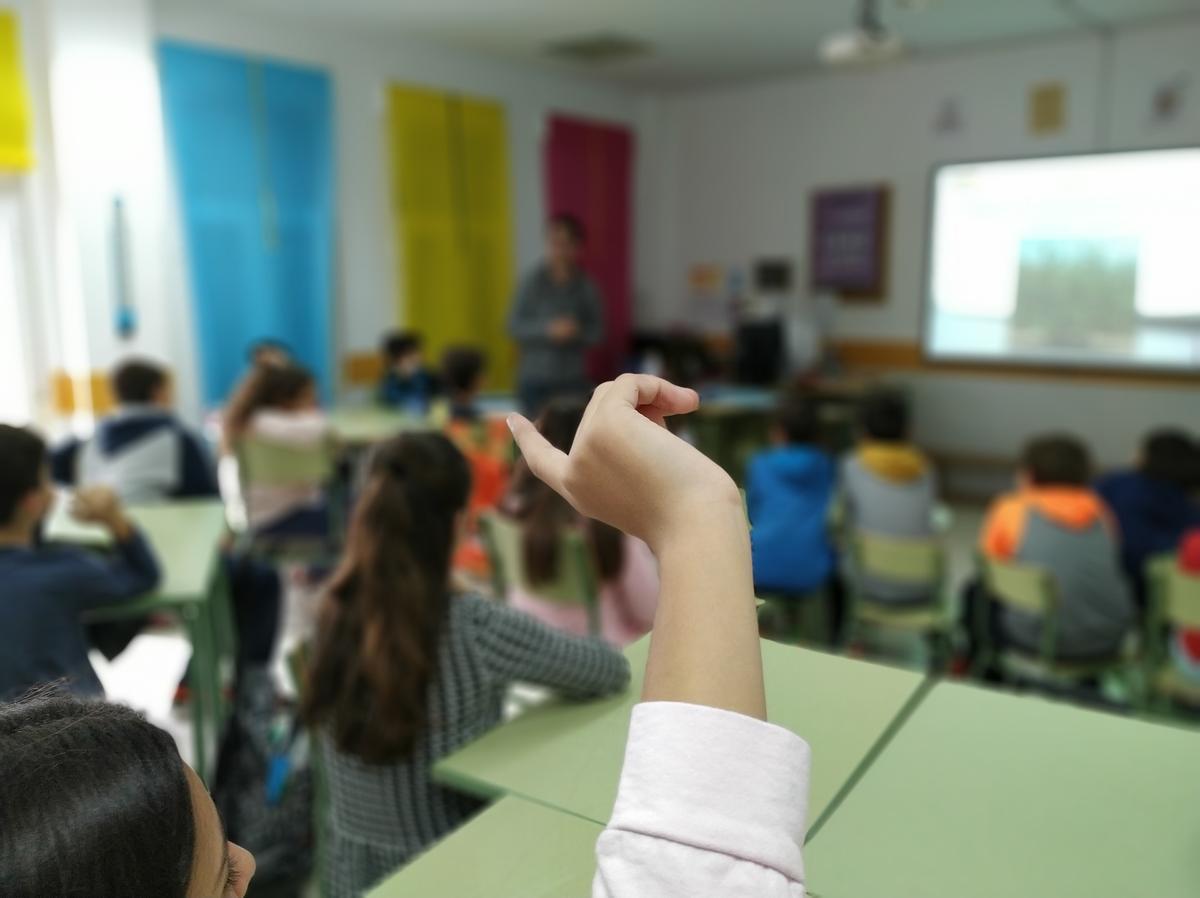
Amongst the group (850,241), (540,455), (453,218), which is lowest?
(540,455)

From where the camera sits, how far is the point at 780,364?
6738 mm

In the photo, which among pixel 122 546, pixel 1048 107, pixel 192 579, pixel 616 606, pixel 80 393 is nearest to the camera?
pixel 122 546

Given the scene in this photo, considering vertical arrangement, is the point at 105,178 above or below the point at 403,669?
above

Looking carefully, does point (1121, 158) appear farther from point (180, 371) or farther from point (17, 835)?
point (17, 835)

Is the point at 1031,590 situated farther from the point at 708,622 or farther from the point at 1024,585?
the point at 708,622

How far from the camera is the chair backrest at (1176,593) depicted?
2.39m

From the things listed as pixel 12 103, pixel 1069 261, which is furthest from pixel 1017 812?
pixel 1069 261

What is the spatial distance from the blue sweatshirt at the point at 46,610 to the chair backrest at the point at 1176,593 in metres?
2.43

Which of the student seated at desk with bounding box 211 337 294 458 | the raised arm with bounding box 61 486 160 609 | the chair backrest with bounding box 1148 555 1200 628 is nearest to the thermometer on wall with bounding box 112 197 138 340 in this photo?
the student seated at desk with bounding box 211 337 294 458

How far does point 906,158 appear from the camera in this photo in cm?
652

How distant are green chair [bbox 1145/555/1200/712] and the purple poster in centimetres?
431

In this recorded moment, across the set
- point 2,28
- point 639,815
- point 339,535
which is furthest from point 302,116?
point 639,815

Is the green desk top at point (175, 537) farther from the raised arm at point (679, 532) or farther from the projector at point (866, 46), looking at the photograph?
the projector at point (866, 46)

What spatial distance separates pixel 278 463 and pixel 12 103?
2211 millimetres
